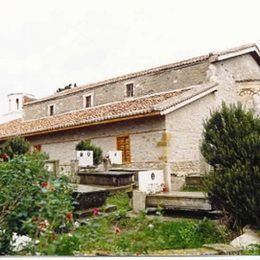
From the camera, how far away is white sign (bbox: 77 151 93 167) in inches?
360

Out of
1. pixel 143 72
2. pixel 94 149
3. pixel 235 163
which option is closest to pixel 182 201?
pixel 235 163

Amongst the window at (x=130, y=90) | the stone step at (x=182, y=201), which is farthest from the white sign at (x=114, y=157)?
the stone step at (x=182, y=201)

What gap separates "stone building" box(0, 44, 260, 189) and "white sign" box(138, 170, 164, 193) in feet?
1.59

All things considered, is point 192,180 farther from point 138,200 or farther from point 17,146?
point 17,146

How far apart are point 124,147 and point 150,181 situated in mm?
2651

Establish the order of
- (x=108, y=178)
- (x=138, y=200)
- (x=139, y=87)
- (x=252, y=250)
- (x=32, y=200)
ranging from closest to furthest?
(x=32, y=200) < (x=252, y=250) < (x=138, y=200) < (x=108, y=178) < (x=139, y=87)

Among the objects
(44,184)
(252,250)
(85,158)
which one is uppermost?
(85,158)

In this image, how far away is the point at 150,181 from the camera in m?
7.48

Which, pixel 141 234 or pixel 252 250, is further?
pixel 252 250

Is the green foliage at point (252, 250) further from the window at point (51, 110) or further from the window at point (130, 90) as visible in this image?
the window at point (51, 110)

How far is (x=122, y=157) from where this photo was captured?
396 inches

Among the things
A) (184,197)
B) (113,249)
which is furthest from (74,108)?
(113,249)

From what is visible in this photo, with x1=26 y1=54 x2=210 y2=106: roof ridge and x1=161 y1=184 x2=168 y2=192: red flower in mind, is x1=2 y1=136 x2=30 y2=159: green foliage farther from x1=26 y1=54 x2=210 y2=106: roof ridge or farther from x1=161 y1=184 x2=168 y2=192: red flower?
x1=26 y1=54 x2=210 y2=106: roof ridge

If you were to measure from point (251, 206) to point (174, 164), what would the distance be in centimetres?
499
